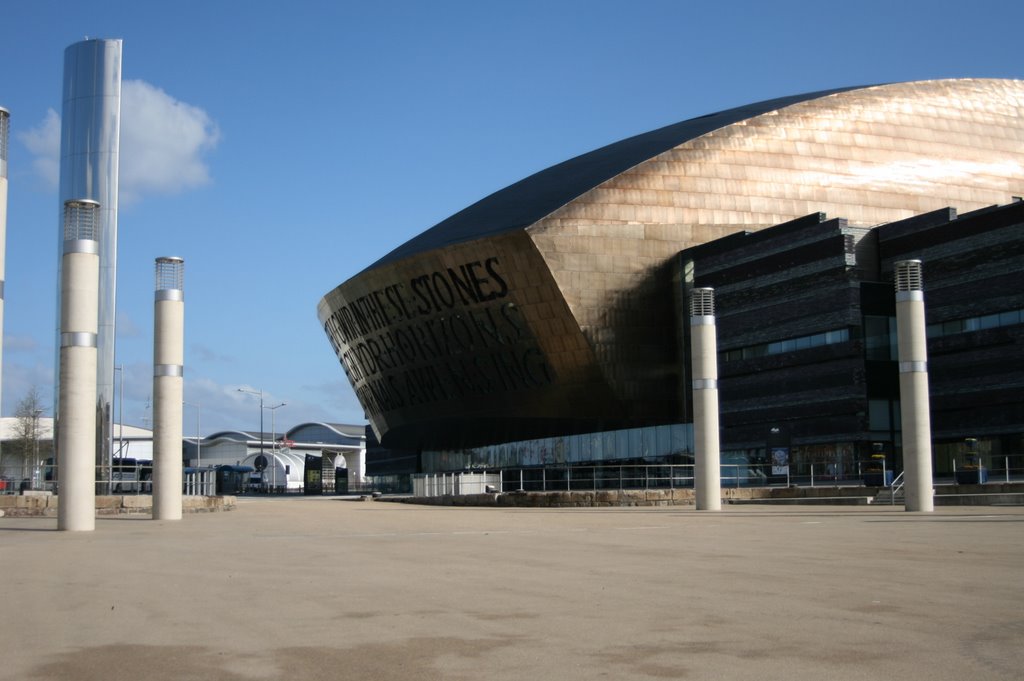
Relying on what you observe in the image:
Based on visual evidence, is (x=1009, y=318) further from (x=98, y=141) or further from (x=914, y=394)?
(x=98, y=141)

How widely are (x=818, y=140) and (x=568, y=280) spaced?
1822 cm

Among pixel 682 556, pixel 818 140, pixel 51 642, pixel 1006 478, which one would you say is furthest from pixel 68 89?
pixel 51 642

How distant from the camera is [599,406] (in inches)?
2372

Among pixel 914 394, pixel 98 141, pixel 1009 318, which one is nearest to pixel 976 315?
pixel 1009 318

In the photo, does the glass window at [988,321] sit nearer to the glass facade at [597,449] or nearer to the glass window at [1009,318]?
the glass window at [1009,318]

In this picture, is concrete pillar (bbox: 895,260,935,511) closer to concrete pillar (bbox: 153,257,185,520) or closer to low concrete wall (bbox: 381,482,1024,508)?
low concrete wall (bbox: 381,482,1024,508)

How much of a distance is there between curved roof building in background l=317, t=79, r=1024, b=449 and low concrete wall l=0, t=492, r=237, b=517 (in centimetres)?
2255

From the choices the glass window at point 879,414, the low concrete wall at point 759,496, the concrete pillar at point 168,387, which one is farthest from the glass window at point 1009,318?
the concrete pillar at point 168,387

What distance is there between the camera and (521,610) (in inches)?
376

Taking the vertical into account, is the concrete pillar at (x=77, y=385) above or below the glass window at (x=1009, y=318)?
below

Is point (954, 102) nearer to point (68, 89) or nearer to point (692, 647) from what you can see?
point (68, 89)

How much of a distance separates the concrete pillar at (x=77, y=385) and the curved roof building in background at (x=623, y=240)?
33143mm

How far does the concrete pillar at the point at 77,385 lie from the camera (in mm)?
24859

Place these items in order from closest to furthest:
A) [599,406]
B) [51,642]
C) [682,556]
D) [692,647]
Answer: [692,647], [51,642], [682,556], [599,406]
